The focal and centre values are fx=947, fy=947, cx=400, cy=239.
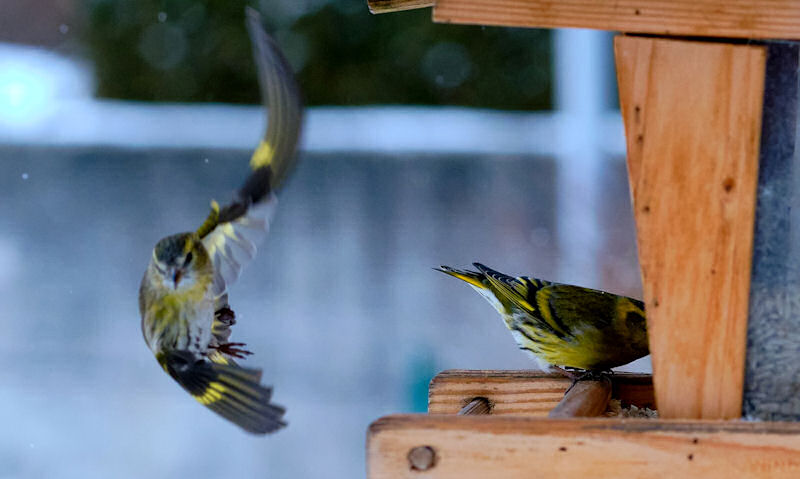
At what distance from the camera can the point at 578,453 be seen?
4.18ft

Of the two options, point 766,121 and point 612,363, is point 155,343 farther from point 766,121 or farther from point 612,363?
point 766,121

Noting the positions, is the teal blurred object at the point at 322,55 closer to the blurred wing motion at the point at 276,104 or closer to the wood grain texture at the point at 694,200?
the blurred wing motion at the point at 276,104

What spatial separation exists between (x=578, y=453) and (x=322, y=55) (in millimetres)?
6224

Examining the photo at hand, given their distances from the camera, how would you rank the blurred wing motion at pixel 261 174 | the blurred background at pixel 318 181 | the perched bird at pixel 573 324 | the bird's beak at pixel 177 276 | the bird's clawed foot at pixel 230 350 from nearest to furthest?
1. the blurred wing motion at pixel 261 174
2. the bird's beak at pixel 177 276
3. the bird's clawed foot at pixel 230 350
4. the perched bird at pixel 573 324
5. the blurred background at pixel 318 181

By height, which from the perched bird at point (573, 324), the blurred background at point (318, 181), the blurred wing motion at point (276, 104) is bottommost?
the perched bird at point (573, 324)

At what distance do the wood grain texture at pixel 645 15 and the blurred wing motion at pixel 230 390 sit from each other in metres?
0.68

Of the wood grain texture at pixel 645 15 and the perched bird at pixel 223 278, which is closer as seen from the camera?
the wood grain texture at pixel 645 15

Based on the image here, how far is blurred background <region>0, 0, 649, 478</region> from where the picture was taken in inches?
246

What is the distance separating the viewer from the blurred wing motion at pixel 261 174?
1.58m

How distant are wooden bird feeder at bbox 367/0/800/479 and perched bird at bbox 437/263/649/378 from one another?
0.57 metres

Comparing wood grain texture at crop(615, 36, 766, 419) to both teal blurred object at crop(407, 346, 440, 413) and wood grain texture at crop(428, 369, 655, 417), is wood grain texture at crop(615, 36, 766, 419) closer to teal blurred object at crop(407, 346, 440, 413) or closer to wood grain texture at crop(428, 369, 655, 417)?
wood grain texture at crop(428, 369, 655, 417)

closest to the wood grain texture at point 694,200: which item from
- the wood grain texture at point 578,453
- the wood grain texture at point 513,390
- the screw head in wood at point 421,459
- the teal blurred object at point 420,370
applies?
the wood grain texture at point 578,453

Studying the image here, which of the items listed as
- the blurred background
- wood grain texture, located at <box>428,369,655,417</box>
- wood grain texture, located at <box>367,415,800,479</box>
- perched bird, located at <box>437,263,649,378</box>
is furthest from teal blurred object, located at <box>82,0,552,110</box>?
wood grain texture, located at <box>367,415,800,479</box>

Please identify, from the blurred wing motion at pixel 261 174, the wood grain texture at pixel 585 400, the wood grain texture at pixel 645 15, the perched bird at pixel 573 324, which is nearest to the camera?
the wood grain texture at pixel 645 15
